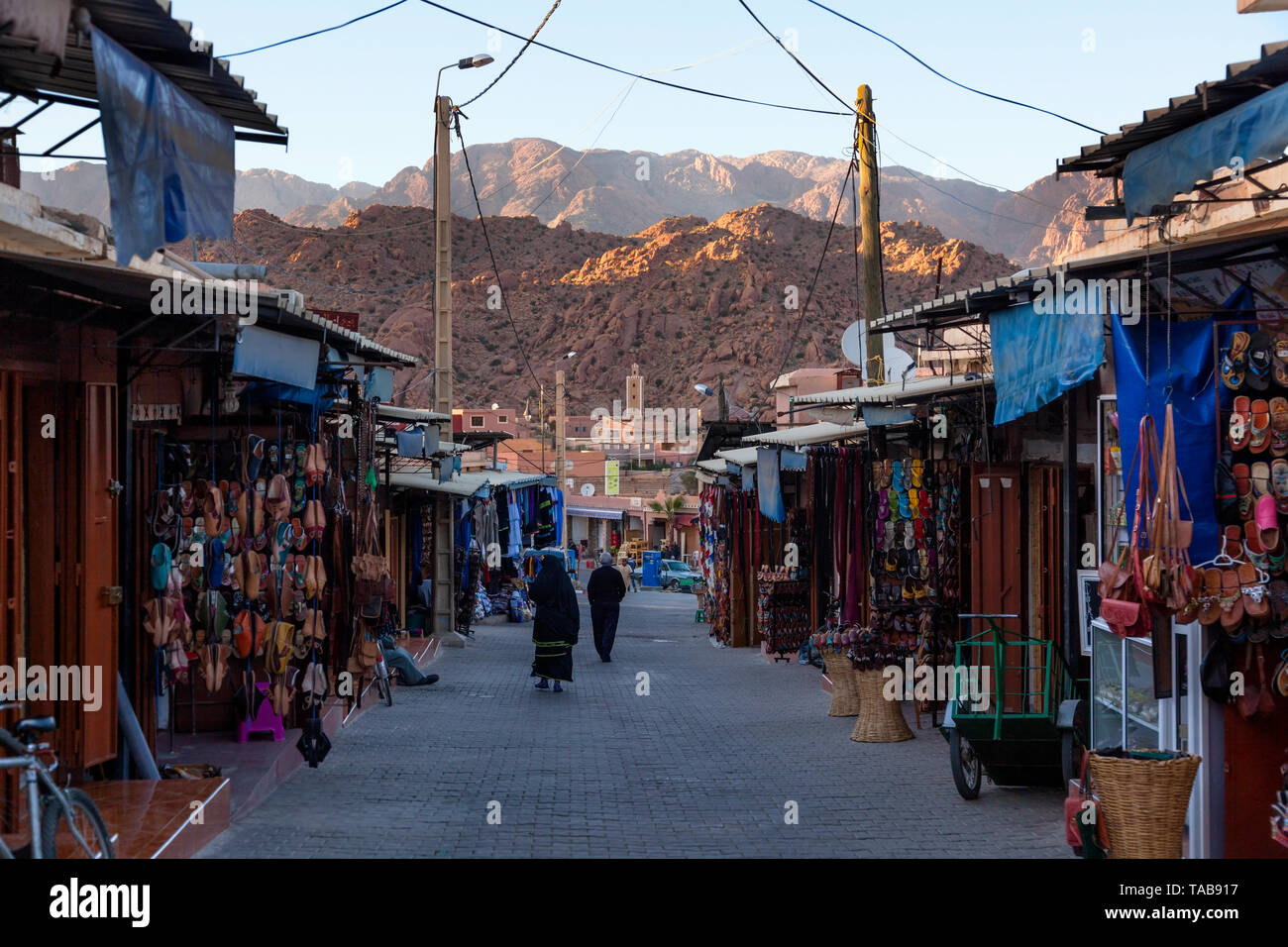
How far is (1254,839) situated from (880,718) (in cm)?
494

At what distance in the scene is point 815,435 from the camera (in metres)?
14.3

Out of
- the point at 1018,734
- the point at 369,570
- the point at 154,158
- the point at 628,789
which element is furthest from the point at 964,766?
the point at 154,158

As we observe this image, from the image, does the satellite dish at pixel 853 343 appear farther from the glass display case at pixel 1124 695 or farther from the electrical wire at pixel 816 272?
the glass display case at pixel 1124 695

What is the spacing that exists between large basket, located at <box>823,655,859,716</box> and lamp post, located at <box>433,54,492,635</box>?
871 centimetres

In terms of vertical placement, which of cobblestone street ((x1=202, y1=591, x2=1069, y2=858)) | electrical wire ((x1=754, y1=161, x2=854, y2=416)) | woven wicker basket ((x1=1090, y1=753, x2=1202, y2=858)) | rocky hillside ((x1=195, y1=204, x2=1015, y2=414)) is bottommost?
cobblestone street ((x1=202, y1=591, x2=1069, y2=858))

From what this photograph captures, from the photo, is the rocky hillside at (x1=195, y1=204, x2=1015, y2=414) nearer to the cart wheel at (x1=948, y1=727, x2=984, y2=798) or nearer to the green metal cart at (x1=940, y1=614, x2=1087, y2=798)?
the green metal cart at (x1=940, y1=614, x2=1087, y2=798)

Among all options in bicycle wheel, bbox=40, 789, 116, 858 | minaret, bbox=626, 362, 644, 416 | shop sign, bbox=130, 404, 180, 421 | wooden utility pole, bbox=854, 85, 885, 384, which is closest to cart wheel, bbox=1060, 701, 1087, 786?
bicycle wheel, bbox=40, 789, 116, 858

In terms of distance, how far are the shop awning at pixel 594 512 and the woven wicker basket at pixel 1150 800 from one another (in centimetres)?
5041

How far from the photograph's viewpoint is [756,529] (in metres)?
19.7

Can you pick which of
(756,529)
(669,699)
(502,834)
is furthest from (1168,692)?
(756,529)

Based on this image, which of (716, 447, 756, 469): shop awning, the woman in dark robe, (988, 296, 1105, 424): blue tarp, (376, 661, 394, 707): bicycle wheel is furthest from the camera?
(716, 447, 756, 469): shop awning

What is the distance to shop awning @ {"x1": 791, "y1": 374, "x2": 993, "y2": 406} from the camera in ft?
34.2

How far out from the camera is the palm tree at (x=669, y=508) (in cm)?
5556

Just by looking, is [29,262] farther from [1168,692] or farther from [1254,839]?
[1254,839]
